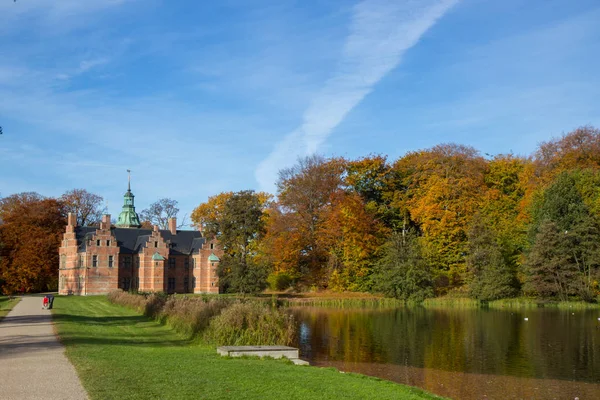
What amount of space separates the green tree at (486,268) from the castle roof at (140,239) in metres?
26.8

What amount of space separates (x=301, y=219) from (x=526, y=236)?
57.1ft

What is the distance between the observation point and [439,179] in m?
46.6

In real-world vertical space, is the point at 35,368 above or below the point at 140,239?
below

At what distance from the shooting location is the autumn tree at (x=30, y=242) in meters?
51.8

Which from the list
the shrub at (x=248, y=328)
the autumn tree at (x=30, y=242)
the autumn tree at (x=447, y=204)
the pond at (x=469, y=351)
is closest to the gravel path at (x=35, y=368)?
the shrub at (x=248, y=328)

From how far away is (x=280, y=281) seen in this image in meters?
50.3

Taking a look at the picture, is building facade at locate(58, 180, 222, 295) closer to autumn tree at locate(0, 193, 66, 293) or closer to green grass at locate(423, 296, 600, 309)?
autumn tree at locate(0, 193, 66, 293)

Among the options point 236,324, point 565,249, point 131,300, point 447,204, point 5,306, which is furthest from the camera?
point 447,204

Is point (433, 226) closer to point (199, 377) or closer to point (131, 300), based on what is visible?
point (131, 300)

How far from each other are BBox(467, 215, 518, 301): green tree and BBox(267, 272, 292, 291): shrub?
1536 centimetres

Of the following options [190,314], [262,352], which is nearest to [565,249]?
[190,314]

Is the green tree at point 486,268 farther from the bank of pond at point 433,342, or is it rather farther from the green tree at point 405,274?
the bank of pond at point 433,342

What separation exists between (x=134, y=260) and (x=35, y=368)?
149 feet

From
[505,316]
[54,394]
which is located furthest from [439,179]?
[54,394]
